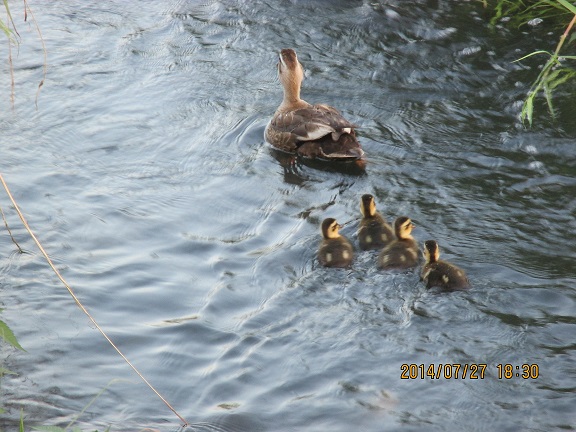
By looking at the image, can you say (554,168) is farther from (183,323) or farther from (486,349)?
(183,323)

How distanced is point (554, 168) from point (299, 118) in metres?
2.39

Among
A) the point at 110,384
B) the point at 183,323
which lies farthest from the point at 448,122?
the point at 110,384

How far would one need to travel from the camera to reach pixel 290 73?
27.2ft

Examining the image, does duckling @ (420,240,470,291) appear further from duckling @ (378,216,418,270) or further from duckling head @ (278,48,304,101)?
duckling head @ (278,48,304,101)

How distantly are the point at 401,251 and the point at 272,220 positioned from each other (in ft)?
4.08

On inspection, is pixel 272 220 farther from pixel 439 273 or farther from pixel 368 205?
pixel 439 273

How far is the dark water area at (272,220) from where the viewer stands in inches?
191

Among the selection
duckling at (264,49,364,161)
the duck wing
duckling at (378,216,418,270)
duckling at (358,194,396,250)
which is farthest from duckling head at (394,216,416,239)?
the duck wing

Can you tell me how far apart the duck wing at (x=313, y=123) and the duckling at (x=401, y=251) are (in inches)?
70.4

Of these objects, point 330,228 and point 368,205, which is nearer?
point 330,228

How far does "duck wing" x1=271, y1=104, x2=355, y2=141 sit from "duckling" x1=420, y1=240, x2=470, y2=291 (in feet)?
7.19

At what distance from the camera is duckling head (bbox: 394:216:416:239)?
19.7 ft
